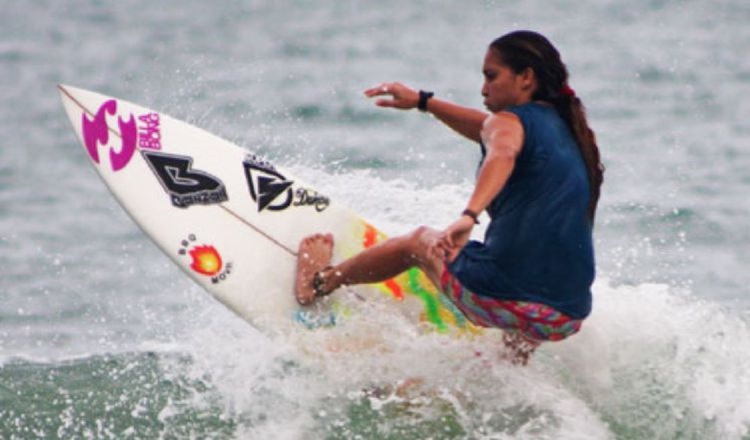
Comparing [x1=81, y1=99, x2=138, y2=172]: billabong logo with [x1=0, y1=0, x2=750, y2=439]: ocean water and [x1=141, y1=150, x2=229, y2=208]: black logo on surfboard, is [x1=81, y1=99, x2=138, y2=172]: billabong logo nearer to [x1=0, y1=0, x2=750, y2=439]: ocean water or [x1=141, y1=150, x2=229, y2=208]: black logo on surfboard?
[x1=141, y1=150, x2=229, y2=208]: black logo on surfboard

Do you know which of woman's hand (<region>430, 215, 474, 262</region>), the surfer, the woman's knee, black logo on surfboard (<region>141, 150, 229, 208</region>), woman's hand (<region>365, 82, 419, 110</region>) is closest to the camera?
woman's hand (<region>430, 215, 474, 262</region>)

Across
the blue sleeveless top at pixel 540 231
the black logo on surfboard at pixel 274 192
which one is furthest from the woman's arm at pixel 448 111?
the black logo on surfboard at pixel 274 192

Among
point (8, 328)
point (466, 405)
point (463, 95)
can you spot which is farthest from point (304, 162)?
point (466, 405)

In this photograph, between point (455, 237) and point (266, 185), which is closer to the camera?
point (455, 237)

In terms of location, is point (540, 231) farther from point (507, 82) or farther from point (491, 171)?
point (507, 82)

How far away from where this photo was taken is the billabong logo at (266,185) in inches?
304

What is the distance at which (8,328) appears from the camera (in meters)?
9.35

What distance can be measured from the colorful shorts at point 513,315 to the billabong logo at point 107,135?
193cm

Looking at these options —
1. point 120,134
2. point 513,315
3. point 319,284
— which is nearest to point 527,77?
point 513,315

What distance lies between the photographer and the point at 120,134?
25.7 feet

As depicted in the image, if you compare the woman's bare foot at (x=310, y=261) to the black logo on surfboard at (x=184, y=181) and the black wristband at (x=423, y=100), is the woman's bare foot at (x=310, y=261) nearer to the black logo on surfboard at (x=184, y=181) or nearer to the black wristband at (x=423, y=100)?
the black logo on surfboard at (x=184, y=181)

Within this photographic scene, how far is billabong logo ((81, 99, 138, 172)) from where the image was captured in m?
7.80

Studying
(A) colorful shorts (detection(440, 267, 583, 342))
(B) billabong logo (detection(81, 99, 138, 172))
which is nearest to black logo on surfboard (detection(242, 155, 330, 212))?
(B) billabong logo (detection(81, 99, 138, 172))

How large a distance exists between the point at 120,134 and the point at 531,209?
2377mm
